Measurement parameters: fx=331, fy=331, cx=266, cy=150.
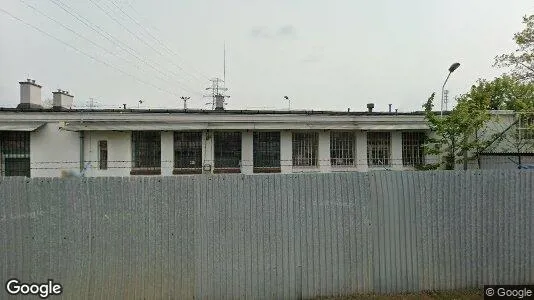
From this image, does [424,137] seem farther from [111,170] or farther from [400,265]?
[111,170]

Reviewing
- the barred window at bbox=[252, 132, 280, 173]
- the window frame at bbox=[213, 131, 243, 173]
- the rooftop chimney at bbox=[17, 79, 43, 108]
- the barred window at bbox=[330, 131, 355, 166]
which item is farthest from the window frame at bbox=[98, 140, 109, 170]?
the barred window at bbox=[330, 131, 355, 166]

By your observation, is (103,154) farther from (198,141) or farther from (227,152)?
(227,152)

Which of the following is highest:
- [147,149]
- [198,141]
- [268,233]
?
[198,141]

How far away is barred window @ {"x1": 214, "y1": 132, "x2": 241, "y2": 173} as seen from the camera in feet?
49.2

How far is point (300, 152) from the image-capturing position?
15.3 m

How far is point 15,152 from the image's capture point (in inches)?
572

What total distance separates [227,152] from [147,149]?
141 inches

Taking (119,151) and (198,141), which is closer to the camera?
(119,151)

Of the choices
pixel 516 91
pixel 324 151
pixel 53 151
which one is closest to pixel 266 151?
pixel 324 151

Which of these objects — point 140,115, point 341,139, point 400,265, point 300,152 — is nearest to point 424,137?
point 341,139

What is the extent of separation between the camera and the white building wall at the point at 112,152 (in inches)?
576

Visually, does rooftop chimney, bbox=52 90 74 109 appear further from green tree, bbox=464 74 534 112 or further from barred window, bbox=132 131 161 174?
green tree, bbox=464 74 534 112

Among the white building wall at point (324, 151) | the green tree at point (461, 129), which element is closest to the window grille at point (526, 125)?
the green tree at point (461, 129)

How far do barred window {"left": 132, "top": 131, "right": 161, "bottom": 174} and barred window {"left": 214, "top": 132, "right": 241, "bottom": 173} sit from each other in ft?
8.49
